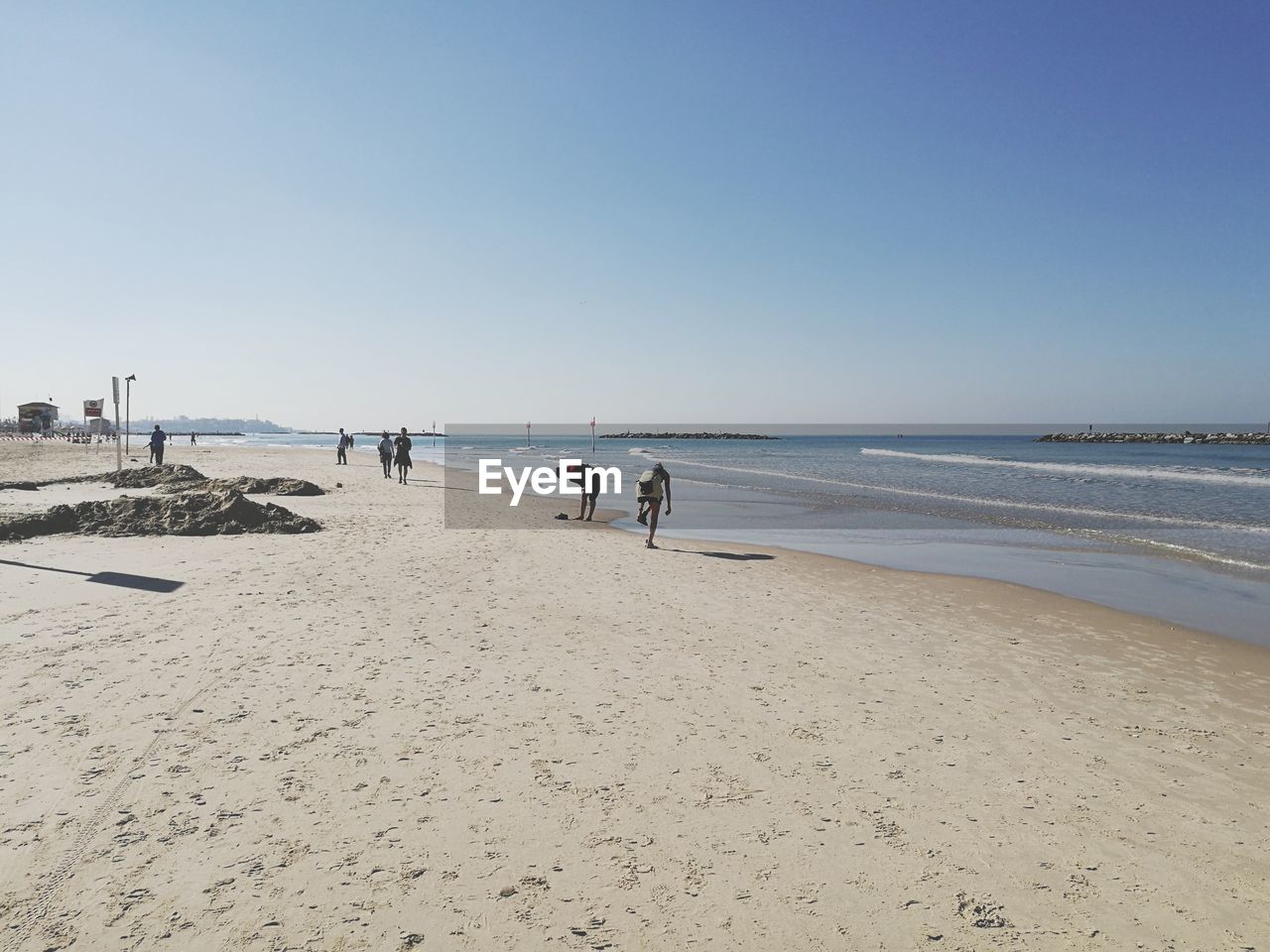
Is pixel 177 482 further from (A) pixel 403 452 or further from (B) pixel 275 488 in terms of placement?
(A) pixel 403 452

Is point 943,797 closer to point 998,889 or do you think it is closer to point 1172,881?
point 998,889

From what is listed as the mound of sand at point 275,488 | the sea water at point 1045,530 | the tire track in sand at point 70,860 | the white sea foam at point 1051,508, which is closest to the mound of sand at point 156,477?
the mound of sand at point 275,488

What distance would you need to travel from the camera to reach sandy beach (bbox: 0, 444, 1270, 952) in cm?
322

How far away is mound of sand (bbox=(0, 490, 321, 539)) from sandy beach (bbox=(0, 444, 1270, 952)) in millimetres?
4557

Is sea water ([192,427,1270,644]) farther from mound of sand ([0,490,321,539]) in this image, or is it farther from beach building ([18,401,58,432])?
beach building ([18,401,58,432])

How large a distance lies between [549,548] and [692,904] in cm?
1050

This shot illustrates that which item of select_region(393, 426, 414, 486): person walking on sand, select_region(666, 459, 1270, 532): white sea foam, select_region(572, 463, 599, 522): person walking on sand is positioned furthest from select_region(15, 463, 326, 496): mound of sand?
select_region(666, 459, 1270, 532): white sea foam

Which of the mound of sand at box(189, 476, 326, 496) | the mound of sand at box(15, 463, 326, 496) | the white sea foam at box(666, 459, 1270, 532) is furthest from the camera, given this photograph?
the mound of sand at box(189, 476, 326, 496)

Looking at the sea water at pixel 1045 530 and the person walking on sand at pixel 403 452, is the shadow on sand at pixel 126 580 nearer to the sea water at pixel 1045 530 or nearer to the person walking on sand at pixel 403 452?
the sea water at pixel 1045 530

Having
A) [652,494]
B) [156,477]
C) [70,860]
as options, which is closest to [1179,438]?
[652,494]

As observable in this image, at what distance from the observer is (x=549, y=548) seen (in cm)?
1359

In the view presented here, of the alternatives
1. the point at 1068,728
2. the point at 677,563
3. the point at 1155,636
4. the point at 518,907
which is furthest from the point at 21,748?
the point at 1155,636

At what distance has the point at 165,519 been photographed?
44.9ft

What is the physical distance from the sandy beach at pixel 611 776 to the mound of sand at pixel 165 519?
4.56m
